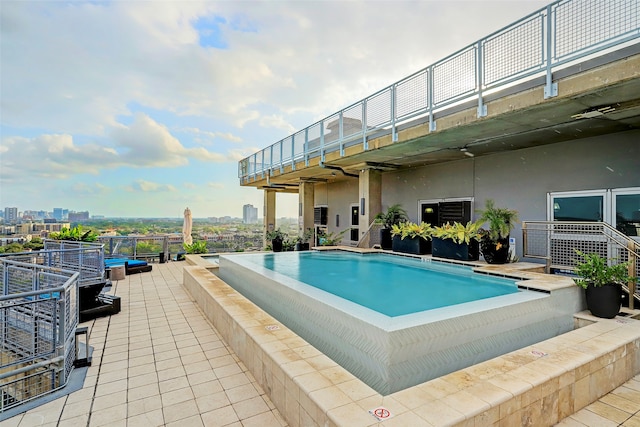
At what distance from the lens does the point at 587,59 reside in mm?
4137

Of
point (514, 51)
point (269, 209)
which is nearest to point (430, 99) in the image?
point (514, 51)

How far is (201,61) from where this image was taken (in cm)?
1026

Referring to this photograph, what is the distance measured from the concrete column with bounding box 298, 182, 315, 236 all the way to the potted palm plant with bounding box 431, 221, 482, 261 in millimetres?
6862

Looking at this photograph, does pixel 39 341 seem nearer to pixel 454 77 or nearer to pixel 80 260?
pixel 80 260

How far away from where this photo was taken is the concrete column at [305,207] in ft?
43.7

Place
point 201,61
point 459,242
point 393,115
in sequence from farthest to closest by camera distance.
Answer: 1. point 201,61
2. point 393,115
3. point 459,242

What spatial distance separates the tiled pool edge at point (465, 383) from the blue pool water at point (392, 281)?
1231mm

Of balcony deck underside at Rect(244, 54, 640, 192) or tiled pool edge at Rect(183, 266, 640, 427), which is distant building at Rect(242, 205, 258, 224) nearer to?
balcony deck underside at Rect(244, 54, 640, 192)

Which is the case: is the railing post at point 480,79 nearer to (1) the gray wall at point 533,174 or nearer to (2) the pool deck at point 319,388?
(1) the gray wall at point 533,174

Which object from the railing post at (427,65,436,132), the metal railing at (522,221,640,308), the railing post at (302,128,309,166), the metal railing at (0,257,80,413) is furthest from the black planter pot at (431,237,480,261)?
the metal railing at (0,257,80,413)

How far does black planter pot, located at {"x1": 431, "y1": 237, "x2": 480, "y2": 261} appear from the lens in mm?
6738

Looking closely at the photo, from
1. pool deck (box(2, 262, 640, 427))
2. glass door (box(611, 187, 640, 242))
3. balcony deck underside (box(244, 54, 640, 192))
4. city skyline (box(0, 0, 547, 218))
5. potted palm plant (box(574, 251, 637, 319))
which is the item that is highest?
city skyline (box(0, 0, 547, 218))

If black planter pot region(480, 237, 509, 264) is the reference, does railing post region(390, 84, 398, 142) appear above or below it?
above

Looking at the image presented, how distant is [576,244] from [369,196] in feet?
17.2
